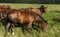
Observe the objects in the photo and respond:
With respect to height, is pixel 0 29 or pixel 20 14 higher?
pixel 20 14

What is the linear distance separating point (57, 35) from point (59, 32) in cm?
30

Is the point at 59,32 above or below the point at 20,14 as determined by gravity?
below

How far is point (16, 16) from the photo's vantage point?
11938 mm

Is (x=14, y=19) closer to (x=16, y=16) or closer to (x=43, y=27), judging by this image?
(x=16, y=16)

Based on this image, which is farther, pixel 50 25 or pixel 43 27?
pixel 50 25

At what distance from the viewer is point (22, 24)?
12.4 meters

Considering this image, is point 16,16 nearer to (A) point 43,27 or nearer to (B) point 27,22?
(B) point 27,22

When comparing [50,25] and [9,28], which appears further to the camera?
[50,25]

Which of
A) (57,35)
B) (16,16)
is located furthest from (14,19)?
(57,35)

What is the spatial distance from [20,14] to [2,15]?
3.35 feet

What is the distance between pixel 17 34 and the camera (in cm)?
1195

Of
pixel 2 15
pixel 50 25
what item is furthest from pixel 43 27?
pixel 2 15

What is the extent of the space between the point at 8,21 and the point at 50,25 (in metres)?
2.61

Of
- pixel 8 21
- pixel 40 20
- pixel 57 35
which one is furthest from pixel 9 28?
pixel 57 35
